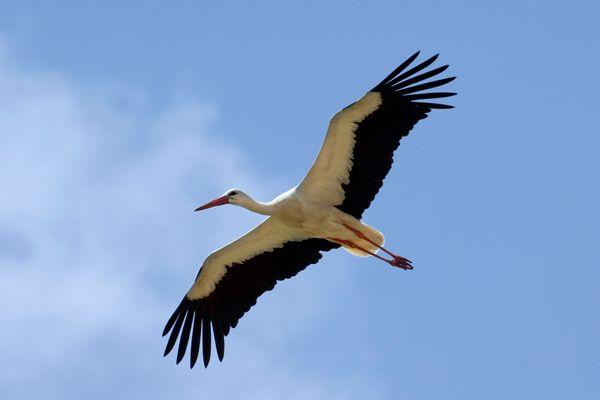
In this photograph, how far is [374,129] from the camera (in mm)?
15273

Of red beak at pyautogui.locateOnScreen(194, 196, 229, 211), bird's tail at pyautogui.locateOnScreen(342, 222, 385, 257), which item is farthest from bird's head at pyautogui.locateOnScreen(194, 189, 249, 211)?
bird's tail at pyautogui.locateOnScreen(342, 222, 385, 257)

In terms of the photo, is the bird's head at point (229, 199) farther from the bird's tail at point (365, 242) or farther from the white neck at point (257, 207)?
the bird's tail at point (365, 242)

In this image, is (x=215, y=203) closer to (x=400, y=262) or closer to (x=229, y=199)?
(x=229, y=199)

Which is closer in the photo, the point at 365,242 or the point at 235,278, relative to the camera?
the point at 365,242

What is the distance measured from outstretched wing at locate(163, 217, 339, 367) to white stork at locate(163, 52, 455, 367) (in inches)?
0.4

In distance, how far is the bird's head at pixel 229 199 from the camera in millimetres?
15742

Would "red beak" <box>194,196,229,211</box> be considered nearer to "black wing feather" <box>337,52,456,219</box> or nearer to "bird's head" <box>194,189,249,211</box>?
"bird's head" <box>194,189,249,211</box>

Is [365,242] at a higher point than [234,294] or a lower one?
lower

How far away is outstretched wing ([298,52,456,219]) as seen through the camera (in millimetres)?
15172

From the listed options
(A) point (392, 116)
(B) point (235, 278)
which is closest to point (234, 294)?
(B) point (235, 278)

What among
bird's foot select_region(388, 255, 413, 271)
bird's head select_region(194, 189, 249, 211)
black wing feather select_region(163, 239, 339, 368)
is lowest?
bird's foot select_region(388, 255, 413, 271)

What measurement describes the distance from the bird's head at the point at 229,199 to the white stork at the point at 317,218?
11 millimetres

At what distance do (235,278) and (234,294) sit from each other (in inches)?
7.0

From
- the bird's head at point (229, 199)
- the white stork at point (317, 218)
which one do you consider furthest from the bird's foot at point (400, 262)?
the bird's head at point (229, 199)
